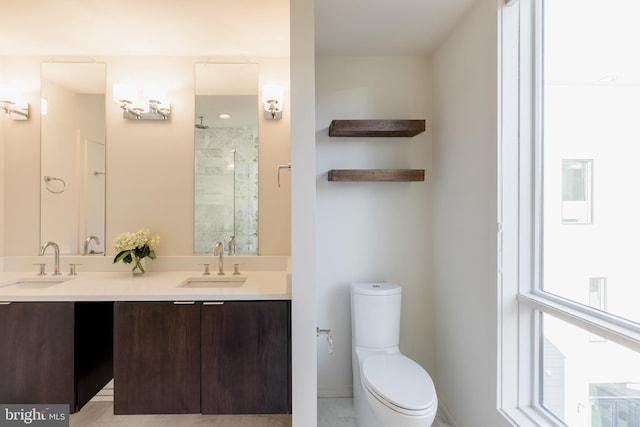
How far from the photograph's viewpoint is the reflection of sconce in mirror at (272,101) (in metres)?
2.42

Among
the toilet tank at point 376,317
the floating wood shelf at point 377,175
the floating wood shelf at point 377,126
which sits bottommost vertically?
the toilet tank at point 376,317

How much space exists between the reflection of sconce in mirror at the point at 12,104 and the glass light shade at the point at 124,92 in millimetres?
692

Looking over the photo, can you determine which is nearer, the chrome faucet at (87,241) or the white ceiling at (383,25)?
the white ceiling at (383,25)

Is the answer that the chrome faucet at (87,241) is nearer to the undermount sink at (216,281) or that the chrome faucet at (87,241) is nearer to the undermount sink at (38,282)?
the undermount sink at (38,282)

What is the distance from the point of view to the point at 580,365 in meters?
1.35

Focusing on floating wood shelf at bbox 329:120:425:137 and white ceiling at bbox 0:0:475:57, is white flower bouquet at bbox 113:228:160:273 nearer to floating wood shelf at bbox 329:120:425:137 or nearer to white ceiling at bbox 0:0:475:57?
white ceiling at bbox 0:0:475:57

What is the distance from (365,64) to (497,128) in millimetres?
1223

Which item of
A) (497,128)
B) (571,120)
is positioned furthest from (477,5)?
(571,120)

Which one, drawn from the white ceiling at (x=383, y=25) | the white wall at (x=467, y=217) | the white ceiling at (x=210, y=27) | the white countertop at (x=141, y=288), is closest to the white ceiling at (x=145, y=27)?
the white ceiling at (x=210, y=27)

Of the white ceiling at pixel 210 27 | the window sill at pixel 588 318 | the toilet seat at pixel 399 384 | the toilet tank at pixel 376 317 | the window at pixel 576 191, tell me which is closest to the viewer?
the window sill at pixel 588 318

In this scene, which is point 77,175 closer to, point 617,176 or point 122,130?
point 122,130

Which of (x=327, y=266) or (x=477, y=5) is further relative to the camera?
(x=327, y=266)

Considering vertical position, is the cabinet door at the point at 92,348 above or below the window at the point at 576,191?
below

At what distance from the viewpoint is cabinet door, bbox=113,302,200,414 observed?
5.86 feet
